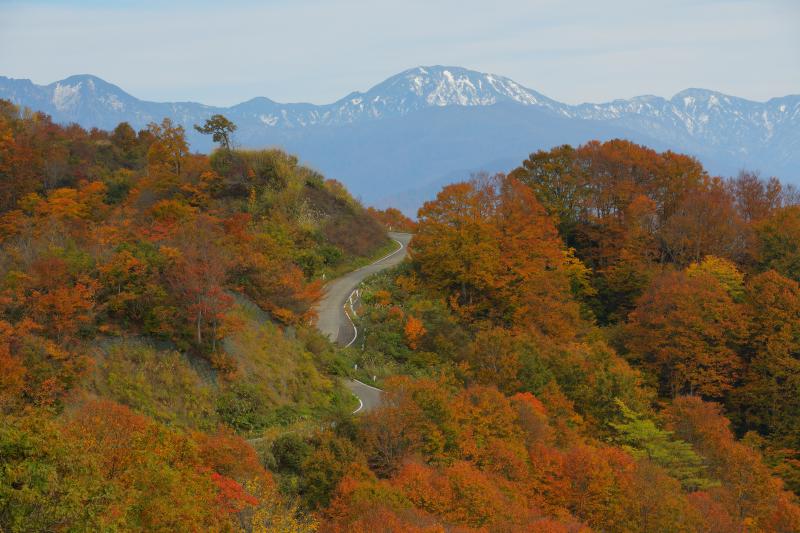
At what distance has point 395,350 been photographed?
3158 cm

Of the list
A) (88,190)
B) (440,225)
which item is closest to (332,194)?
(440,225)

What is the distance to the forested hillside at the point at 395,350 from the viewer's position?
48.5ft

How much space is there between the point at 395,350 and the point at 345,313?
15.2ft

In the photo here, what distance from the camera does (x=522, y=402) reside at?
23.4m

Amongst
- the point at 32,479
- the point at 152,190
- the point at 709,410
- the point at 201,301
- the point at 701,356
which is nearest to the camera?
the point at 32,479

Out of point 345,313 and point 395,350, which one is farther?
point 345,313

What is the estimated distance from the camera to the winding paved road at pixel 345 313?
2634 cm

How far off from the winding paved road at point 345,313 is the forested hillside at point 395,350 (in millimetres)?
973

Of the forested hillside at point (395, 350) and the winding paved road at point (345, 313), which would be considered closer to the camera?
the forested hillside at point (395, 350)

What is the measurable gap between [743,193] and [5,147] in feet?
177

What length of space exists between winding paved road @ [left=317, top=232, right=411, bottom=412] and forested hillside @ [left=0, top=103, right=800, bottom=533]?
97cm

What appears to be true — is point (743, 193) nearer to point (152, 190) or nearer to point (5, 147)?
point (152, 190)

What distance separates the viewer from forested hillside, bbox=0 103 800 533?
583 inches

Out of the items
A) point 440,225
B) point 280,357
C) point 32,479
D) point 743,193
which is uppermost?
point 743,193
